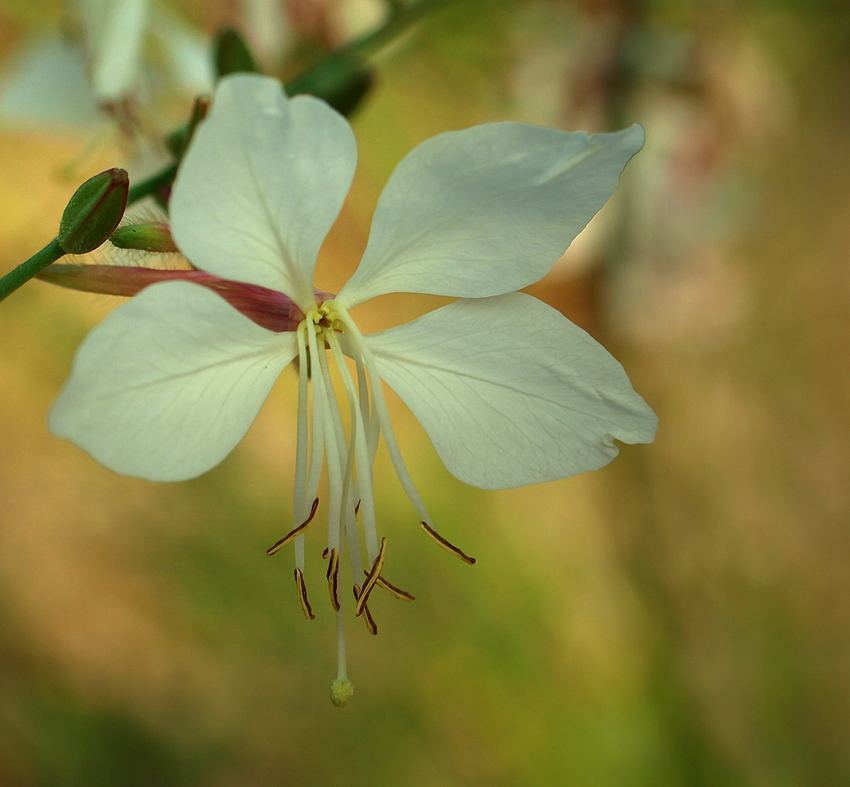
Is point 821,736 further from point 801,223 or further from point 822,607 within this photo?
point 801,223

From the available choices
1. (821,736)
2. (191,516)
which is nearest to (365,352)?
(191,516)

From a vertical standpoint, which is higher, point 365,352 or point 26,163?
point 26,163

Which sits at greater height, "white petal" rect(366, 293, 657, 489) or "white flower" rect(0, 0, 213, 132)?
"white flower" rect(0, 0, 213, 132)

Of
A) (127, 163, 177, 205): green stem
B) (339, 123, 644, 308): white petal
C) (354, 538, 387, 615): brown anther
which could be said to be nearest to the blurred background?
(127, 163, 177, 205): green stem

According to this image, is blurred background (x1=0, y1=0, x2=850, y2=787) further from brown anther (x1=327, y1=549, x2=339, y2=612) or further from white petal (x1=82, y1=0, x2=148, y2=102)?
brown anther (x1=327, y1=549, x2=339, y2=612)

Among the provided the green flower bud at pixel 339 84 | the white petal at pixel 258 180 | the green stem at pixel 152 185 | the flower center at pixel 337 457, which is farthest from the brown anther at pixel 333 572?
the green flower bud at pixel 339 84

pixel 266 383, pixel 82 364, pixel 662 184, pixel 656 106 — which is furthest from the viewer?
pixel 662 184
